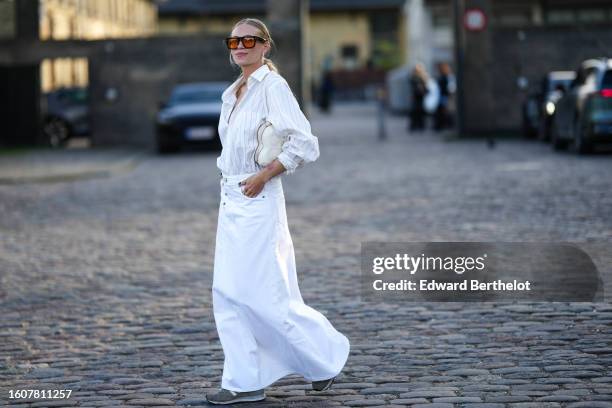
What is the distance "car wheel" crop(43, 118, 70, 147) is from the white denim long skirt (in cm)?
2927

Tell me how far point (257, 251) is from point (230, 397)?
661 millimetres

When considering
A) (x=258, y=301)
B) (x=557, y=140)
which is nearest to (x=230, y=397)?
(x=258, y=301)

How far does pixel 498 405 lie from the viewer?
531cm

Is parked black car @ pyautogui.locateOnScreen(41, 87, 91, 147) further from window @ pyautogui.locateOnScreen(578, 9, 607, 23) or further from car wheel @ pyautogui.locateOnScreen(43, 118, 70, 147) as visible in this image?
window @ pyautogui.locateOnScreen(578, 9, 607, 23)

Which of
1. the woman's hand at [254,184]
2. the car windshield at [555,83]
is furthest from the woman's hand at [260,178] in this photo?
the car windshield at [555,83]

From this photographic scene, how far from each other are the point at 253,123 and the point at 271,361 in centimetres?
107

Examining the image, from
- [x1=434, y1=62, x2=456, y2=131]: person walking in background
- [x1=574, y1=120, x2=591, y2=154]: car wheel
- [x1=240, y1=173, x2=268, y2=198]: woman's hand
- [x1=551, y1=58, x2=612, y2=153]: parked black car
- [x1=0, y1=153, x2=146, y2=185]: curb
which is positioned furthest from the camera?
[x1=434, y1=62, x2=456, y2=131]: person walking in background

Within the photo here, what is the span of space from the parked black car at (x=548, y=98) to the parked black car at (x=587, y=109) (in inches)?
87.0

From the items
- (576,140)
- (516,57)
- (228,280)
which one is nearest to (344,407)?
(228,280)

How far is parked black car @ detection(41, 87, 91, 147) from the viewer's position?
34.1 meters

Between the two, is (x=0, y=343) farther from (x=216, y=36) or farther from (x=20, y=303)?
(x=216, y=36)

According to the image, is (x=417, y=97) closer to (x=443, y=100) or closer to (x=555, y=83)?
(x=443, y=100)

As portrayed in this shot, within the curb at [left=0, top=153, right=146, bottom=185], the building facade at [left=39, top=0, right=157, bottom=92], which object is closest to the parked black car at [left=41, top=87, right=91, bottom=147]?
the building facade at [left=39, top=0, right=157, bottom=92]

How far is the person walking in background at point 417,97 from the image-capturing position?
34.4 metres
